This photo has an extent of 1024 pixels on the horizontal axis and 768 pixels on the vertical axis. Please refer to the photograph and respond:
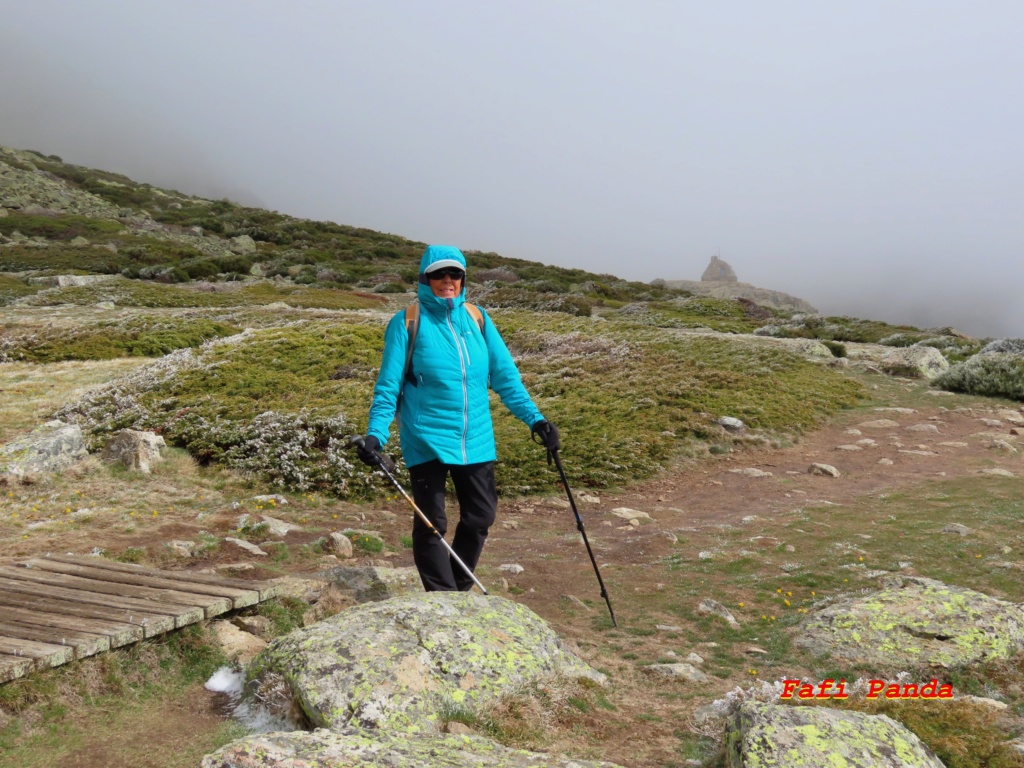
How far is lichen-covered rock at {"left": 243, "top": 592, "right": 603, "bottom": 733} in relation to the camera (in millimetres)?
4062

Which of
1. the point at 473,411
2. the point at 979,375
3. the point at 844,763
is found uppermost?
the point at 979,375

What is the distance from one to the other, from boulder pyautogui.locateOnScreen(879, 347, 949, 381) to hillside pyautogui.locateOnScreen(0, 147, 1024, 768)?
0.12 metres

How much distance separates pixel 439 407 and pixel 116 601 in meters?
3.12

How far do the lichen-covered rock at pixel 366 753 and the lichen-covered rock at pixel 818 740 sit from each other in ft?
2.61

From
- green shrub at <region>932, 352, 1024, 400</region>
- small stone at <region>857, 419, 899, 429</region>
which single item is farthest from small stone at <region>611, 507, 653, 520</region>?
green shrub at <region>932, 352, 1024, 400</region>

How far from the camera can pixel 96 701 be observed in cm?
448

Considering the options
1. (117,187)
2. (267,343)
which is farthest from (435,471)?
(117,187)

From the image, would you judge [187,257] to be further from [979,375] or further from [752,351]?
[979,375]

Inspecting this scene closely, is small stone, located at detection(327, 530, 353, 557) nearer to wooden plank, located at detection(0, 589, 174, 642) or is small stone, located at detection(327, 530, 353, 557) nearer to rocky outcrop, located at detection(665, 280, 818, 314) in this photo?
wooden plank, located at detection(0, 589, 174, 642)

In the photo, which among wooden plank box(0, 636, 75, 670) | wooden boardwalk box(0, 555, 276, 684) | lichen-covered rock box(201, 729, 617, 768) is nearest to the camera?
lichen-covered rock box(201, 729, 617, 768)

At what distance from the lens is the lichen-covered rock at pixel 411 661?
4.06 meters

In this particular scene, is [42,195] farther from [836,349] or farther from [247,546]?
[247,546]

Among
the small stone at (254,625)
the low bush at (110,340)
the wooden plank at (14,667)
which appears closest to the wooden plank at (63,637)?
the wooden plank at (14,667)

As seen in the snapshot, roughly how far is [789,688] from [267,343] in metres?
19.0
